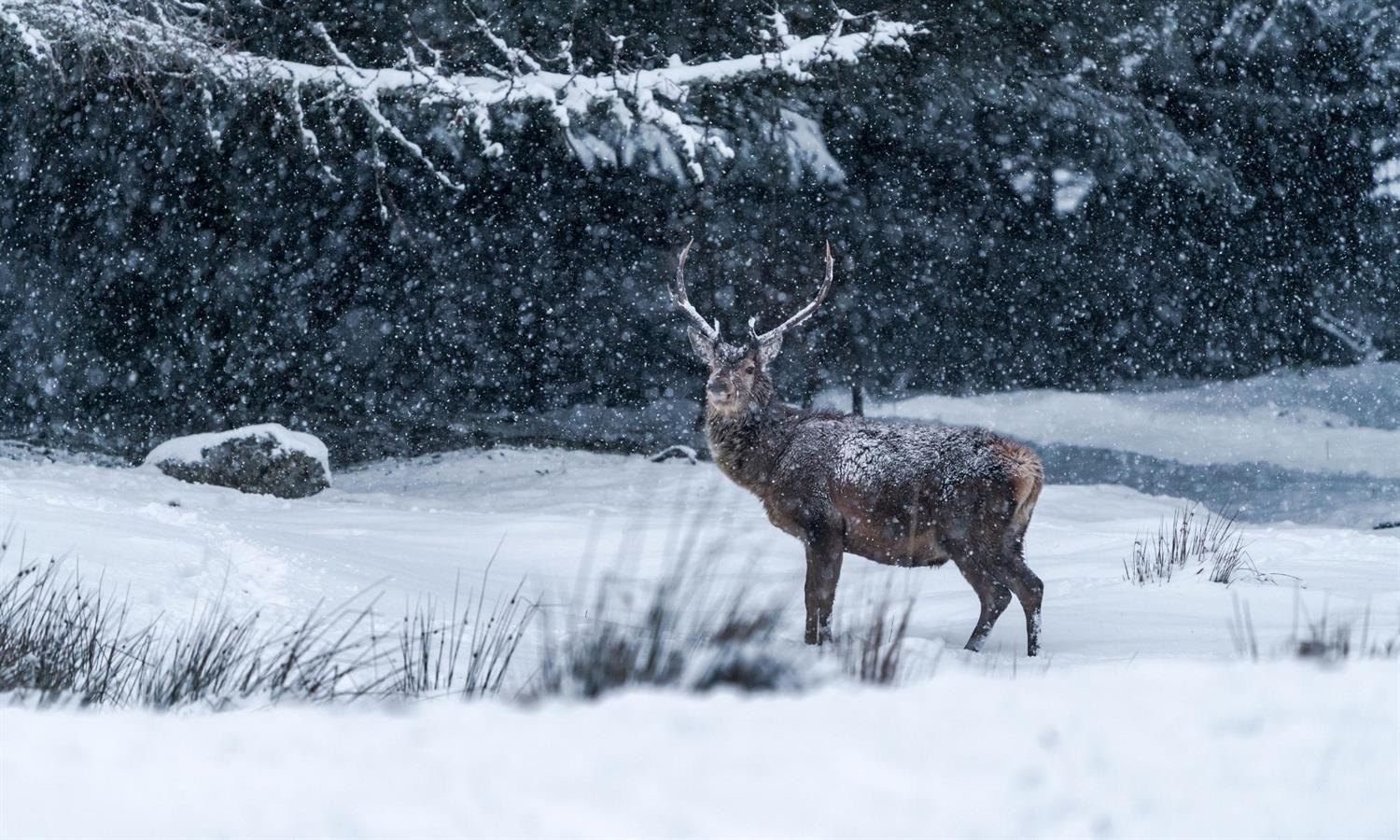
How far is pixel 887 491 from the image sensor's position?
5.61 meters

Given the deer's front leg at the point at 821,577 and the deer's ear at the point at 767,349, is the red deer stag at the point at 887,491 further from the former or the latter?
the deer's ear at the point at 767,349

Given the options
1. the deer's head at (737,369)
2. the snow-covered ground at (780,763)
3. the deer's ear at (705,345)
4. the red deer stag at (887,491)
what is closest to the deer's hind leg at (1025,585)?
the red deer stag at (887,491)

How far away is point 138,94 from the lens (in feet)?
41.7

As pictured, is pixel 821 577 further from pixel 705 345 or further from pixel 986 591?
pixel 705 345

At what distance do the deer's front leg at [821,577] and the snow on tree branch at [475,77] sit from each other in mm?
5978

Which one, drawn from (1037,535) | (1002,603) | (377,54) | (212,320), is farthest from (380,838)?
(212,320)

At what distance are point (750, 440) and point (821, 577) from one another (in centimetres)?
81

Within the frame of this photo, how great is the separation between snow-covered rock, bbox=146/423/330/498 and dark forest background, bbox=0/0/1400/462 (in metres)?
1.89

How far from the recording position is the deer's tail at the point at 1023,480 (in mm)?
5434

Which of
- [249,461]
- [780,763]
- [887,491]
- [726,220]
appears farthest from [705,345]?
[249,461]

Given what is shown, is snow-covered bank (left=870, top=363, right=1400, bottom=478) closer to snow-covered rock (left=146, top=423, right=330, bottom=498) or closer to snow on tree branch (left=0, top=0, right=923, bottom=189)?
snow on tree branch (left=0, top=0, right=923, bottom=189)

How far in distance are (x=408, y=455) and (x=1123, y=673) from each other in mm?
11475

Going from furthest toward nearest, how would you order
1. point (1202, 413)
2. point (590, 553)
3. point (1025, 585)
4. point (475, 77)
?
1. point (1202, 413)
2. point (475, 77)
3. point (1025, 585)
4. point (590, 553)

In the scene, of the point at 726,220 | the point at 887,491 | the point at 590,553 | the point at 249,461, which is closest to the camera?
the point at 590,553
